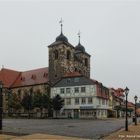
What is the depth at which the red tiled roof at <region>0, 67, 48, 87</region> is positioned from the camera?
95500 millimetres

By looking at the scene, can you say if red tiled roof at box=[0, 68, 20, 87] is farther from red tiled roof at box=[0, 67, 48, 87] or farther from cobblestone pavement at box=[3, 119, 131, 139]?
cobblestone pavement at box=[3, 119, 131, 139]

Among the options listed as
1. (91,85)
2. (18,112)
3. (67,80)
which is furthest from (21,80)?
(91,85)

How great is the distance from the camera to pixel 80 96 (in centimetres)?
8419

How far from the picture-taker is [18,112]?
302 feet

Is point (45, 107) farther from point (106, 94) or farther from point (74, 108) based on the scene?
point (106, 94)

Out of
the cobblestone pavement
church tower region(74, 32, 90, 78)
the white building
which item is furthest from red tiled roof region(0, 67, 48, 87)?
the cobblestone pavement

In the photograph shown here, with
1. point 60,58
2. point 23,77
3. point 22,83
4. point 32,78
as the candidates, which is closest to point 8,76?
point 23,77

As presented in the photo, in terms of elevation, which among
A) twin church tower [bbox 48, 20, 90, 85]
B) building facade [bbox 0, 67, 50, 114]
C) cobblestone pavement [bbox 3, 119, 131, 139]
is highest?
twin church tower [bbox 48, 20, 90, 85]

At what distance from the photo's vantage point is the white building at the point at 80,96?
8275 centimetres

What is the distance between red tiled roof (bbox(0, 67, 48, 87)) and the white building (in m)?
7.69

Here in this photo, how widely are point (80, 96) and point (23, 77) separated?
25.1m

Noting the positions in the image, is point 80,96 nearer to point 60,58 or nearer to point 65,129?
point 60,58

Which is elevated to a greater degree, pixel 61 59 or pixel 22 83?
pixel 61 59

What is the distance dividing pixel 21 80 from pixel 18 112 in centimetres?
1270
